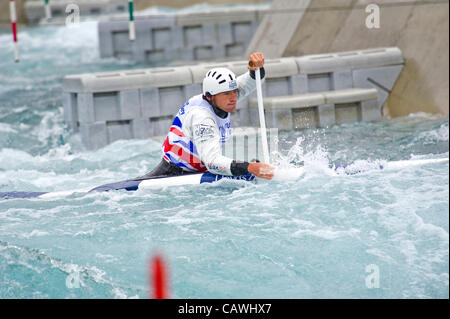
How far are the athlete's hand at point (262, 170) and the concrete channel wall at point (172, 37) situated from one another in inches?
301

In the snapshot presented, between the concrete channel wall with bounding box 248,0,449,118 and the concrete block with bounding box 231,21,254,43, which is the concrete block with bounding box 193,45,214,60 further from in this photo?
the concrete channel wall with bounding box 248,0,449,118

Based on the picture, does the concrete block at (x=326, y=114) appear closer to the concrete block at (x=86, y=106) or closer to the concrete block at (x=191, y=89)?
the concrete block at (x=191, y=89)

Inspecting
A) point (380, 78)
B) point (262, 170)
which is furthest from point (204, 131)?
point (380, 78)

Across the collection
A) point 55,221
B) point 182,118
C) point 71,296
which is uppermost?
point 182,118

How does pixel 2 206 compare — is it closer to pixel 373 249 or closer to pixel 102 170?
pixel 102 170

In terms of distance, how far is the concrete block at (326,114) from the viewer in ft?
28.1

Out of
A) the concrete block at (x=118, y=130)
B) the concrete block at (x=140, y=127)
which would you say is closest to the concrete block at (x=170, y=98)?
the concrete block at (x=140, y=127)

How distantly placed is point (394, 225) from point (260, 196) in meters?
1.25

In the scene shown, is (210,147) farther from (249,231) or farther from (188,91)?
(188,91)

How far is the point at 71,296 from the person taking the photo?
3.88 m

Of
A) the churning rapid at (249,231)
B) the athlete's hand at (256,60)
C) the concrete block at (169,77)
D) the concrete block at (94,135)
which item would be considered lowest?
the churning rapid at (249,231)

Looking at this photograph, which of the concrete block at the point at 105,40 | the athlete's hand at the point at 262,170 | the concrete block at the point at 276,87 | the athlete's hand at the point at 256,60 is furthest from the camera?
the concrete block at the point at 105,40

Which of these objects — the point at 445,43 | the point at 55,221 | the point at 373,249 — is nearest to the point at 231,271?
the point at 373,249
